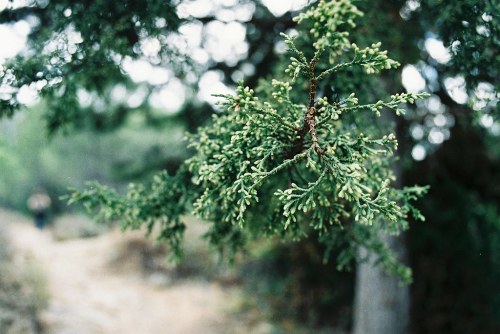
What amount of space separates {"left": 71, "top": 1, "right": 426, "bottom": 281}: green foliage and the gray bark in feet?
6.26

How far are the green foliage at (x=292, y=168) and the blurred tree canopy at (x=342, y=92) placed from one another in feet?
0.10

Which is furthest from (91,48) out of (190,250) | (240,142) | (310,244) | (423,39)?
(190,250)

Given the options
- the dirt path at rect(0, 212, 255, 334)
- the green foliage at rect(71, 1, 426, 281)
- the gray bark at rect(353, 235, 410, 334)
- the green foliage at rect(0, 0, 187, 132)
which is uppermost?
the green foliage at rect(0, 0, 187, 132)

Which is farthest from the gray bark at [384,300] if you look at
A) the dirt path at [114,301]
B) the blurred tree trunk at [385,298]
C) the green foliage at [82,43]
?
the green foliage at [82,43]

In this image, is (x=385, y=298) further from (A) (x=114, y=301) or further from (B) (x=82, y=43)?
(A) (x=114, y=301)

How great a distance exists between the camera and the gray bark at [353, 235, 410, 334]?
6125 mm

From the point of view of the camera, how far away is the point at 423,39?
18.9 feet

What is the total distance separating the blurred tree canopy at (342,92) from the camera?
136 inches

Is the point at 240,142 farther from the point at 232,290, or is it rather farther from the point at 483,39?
the point at 232,290

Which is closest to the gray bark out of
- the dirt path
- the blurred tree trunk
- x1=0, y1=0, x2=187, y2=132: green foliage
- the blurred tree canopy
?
the blurred tree trunk

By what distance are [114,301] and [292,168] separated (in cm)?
780

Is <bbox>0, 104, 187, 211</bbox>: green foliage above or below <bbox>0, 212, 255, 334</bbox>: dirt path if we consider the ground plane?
above

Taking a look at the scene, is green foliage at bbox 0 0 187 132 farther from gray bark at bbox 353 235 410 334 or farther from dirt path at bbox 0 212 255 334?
dirt path at bbox 0 212 255 334

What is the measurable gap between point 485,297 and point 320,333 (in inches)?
132
